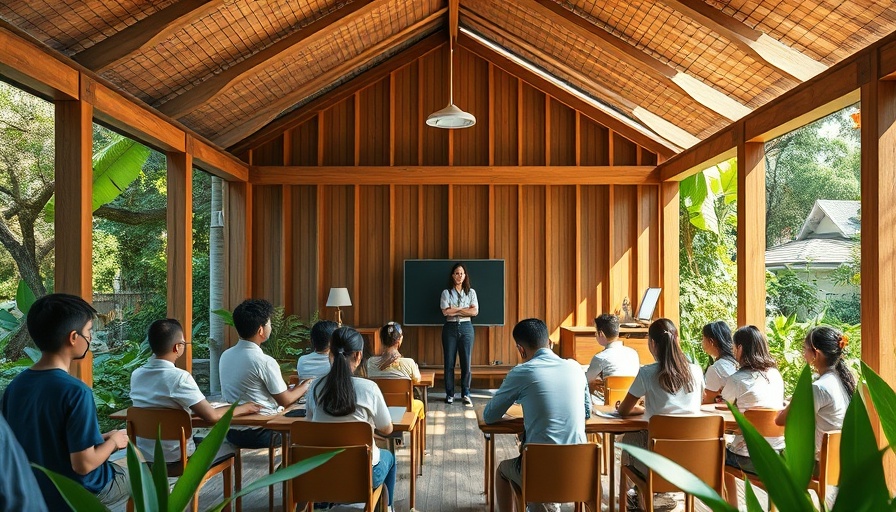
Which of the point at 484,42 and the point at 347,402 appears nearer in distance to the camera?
the point at 347,402

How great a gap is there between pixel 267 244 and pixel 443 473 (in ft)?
16.6

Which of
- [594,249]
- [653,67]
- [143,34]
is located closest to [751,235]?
[653,67]

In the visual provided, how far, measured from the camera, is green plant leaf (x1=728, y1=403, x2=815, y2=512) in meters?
0.98

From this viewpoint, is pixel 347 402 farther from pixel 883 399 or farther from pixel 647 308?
pixel 647 308

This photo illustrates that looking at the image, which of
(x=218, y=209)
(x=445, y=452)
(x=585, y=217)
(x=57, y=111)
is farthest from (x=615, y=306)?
(x=57, y=111)

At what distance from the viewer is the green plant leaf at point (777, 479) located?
98cm

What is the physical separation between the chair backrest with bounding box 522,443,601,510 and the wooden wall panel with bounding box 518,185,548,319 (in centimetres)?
615

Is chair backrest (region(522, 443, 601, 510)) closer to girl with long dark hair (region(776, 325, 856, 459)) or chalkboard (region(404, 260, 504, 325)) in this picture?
girl with long dark hair (region(776, 325, 856, 459))

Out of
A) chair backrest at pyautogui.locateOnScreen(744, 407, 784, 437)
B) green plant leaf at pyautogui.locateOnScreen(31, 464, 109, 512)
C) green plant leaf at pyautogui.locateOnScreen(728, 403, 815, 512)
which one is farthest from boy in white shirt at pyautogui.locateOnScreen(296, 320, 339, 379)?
green plant leaf at pyautogui.locateOnScreen(728, 403, 815, 512)

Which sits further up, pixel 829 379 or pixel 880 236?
pixel 880 236

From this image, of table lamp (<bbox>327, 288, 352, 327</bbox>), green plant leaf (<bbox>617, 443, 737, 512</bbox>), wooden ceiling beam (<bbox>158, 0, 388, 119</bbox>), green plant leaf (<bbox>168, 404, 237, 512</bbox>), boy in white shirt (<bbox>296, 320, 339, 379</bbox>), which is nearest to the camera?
green plant leaf (<bbox>617, 443, 737, 512</bbox>)

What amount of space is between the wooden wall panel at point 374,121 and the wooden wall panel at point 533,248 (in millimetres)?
2057

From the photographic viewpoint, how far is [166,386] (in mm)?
3732

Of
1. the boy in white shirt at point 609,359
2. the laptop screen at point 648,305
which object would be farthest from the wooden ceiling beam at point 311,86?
the boy in white shirt at point 609,359
